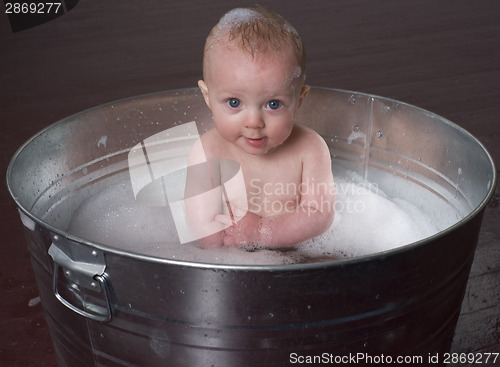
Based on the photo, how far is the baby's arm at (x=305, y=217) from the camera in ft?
3.30

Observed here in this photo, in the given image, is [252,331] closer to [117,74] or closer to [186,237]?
[186,237]

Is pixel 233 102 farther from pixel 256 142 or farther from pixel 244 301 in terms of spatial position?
pixel 244 301

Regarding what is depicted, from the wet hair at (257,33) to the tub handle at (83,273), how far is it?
0.37 m

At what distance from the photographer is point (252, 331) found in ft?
2.17

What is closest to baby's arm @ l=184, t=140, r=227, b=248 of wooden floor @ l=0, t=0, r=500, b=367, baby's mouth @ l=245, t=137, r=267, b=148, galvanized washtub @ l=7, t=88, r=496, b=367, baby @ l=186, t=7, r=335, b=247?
baby @ l=186, t=7, r=335, b=247

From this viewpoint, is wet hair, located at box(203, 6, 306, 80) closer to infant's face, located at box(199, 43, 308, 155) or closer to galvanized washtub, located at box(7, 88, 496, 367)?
infant's face, located at box(199, 43, 308, 155)

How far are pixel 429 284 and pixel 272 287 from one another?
0.19 m

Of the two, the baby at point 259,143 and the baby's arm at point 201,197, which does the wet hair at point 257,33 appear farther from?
the baby's arm at point 201,197

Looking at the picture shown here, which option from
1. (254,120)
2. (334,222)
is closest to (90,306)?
(254,120)

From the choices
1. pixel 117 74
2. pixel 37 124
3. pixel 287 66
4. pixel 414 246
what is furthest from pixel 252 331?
pixel 117 74

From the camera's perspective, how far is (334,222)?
3.66 feet

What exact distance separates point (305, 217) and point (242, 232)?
0.11 meters

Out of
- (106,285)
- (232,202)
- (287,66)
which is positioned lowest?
(232,202)

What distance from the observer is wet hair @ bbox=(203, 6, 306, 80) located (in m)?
0.87
